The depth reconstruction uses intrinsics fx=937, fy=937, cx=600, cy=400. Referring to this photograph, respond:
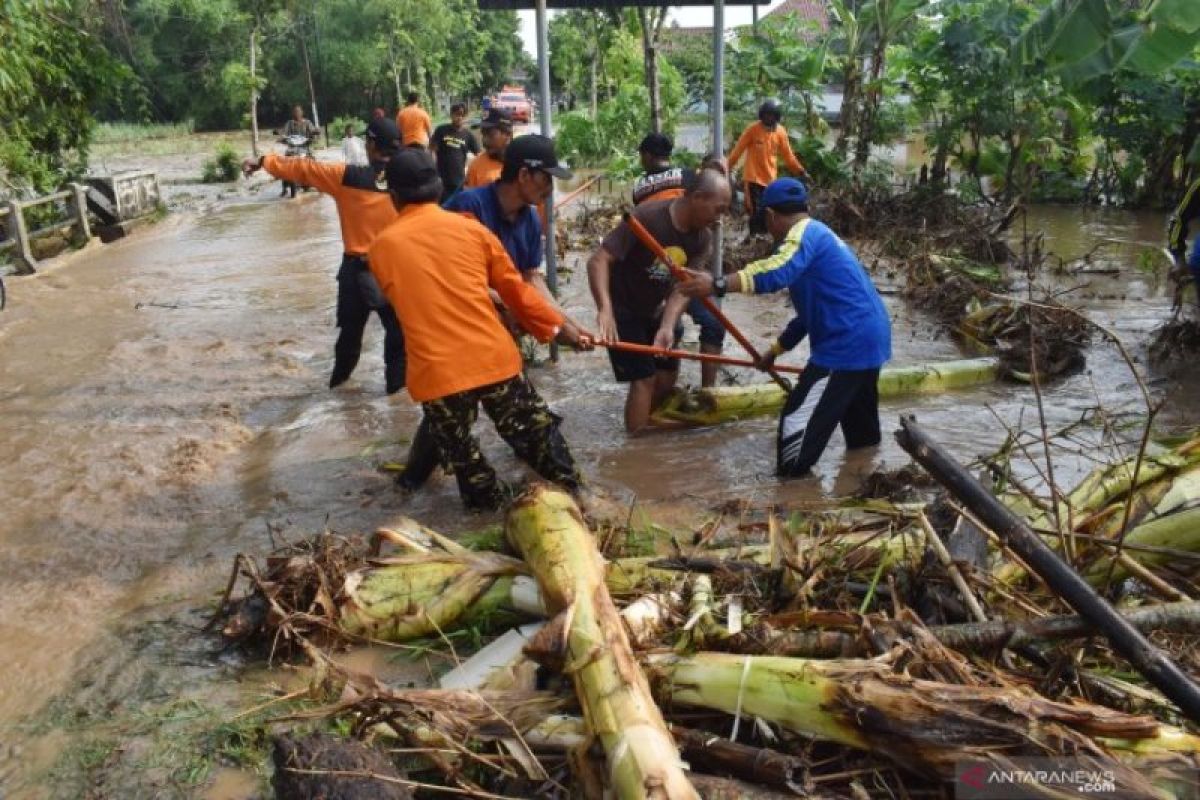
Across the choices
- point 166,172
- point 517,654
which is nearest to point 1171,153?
point 517,654

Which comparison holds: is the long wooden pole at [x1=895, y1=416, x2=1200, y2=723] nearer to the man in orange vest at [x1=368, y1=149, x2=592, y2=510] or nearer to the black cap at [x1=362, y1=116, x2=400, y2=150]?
the man in orange vest at [x1=368, y1=149, x2=592, y2=510]

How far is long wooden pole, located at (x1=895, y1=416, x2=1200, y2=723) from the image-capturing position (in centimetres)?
224

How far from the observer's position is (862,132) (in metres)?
13.0

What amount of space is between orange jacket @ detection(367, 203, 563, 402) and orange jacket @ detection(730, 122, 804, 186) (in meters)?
7.37

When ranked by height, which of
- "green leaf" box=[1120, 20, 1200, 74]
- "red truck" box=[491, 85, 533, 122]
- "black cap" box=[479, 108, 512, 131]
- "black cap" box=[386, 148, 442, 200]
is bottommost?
"black cap" box=[386, 148, 442, 200]

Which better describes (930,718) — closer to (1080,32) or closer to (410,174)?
(410,174)

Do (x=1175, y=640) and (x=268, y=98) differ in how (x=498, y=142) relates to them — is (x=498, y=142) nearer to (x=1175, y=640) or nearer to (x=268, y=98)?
(x=1175, y=640)

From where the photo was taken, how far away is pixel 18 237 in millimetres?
10781

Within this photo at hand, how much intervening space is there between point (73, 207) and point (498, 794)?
1306cm

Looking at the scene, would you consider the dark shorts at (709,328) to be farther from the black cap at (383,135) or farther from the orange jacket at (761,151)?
the orange jacket at (761,151)

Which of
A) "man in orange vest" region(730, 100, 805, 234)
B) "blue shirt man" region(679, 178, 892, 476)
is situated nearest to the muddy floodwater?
"blue shirt man" region(679, 178, 892, 476)

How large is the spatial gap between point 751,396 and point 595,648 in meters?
3.64

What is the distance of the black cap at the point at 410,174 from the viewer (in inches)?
163

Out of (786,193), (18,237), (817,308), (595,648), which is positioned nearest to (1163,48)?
(786,193)
